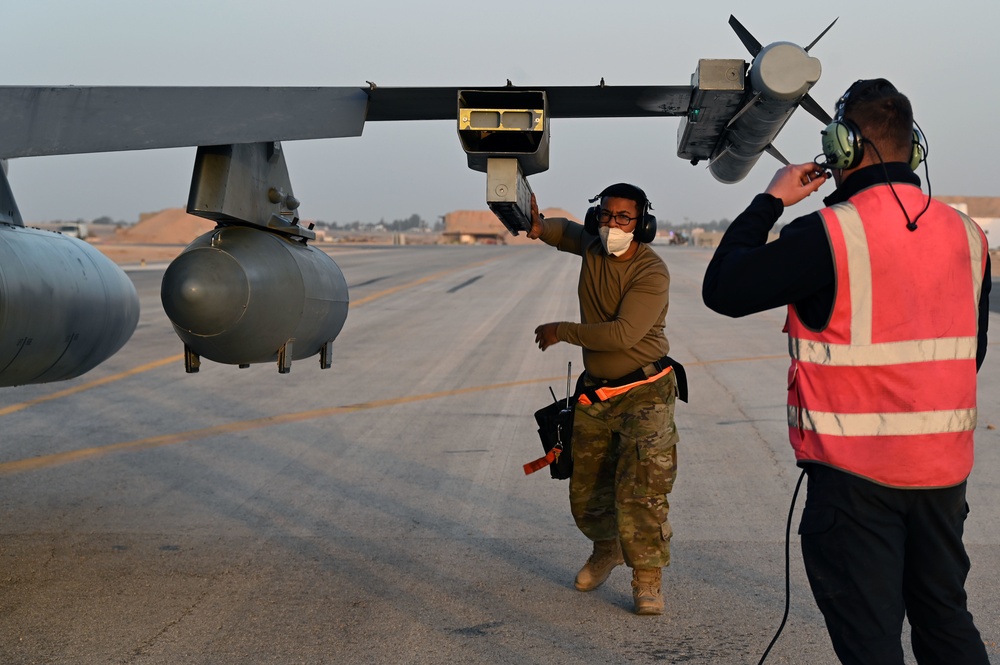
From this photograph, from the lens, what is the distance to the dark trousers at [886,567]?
2977 millimetres

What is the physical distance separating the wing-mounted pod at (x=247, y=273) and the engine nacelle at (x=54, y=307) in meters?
0.67

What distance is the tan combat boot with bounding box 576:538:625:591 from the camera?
532cm

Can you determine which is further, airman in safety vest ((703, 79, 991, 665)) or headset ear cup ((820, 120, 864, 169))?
headset ear cup ((820, 120, 864, 169))

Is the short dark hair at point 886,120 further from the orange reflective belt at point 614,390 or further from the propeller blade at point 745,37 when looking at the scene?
the orange reflective belt at point 614,390

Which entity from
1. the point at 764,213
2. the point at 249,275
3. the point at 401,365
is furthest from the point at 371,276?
the point at 764,213

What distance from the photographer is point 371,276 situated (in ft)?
117

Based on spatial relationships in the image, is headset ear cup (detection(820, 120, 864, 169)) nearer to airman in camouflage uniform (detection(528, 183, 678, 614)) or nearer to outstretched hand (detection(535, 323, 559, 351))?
airman in camouflage uniform (detection(528, 183, 678, 614))

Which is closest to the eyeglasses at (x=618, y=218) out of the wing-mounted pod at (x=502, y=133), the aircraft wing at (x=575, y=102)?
the aircraft wing at (x=575, y=102)

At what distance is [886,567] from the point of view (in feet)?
9.77

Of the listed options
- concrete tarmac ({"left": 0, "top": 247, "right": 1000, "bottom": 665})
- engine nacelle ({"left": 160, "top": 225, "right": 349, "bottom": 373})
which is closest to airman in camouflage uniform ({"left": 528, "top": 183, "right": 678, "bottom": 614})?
concrete tarmac ({"left": 0, "top": 247, "right": 1000, "bottom": 665})

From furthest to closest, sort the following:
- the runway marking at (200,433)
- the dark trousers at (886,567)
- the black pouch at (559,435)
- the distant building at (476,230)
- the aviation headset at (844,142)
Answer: the distant building at (476,230), the runway marking at (200,433), the black pouch at (559,435), the aviation headset at (844,142), the dark trousers at (886,567)

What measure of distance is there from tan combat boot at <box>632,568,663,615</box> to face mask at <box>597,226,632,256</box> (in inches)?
65.4

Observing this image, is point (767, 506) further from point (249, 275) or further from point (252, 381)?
point (252, 381)

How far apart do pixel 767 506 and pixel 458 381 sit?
610cm
